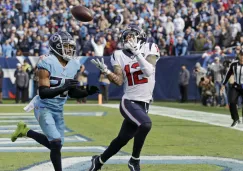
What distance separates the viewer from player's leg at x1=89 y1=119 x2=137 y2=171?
26.0 ft

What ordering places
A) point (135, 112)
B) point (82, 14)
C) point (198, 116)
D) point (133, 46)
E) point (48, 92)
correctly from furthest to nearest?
point (198, 116) < point (82, 14) < point (135, 112) < point (133, 46) < point (48, 92)

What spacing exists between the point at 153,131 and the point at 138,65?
5704 mm

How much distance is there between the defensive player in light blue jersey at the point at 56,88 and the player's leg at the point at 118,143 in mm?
605

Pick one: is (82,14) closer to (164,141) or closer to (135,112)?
(164,141)

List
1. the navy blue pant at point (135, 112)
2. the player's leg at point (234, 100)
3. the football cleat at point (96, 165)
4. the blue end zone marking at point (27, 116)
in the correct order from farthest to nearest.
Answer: the blue end zone marking at point (27, 116)
the player's leg at point (234, 100)
the football cleat at point (96, 165)
the navy blue pant at point (135, 112)

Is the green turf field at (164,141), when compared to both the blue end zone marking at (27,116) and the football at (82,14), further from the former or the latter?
the football at (82,14)

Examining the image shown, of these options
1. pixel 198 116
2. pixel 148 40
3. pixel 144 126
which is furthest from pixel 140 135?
pixel 148 40

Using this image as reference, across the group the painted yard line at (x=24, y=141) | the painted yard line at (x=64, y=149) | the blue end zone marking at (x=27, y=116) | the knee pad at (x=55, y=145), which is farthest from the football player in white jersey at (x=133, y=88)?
the blue end zone marking at (x=27, y=116)

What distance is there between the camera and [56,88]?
740cm

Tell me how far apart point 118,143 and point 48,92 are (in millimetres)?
1094

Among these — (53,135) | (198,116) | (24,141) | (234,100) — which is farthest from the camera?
(198,116)

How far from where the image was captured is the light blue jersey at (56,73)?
297 inches

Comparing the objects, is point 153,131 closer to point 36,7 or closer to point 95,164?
point 95,164

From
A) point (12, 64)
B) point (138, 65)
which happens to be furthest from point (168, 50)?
point (138, 65)
